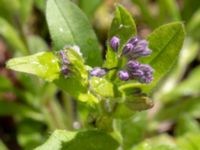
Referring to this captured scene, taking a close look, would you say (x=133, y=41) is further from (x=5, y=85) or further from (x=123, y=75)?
(x=5, y=85)

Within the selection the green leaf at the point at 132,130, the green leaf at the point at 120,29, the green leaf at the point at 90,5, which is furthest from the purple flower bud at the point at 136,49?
the green leaf at the point at 90,5

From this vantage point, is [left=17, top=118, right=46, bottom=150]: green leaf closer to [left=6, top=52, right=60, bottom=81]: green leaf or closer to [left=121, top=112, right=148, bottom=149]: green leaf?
[left=121, top=112, right=148, bottom=149]: green leaf

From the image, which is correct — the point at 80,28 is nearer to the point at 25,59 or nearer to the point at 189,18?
the point at 25,59

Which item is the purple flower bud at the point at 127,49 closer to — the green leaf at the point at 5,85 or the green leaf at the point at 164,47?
the green leaf at the point at 164,47

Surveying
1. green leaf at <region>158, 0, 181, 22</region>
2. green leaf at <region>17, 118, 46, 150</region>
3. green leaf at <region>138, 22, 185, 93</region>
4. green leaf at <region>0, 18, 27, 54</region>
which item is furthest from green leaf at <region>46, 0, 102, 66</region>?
green leaf at <region>17, 118, 46, 150</region>

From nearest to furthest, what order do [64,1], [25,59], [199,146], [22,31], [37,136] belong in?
1. [25,59]
2. [64,1]
3. [199,146]
4. [22,31]
5. [37,136]

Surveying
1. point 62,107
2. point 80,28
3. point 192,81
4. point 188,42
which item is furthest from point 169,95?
point 80,28
